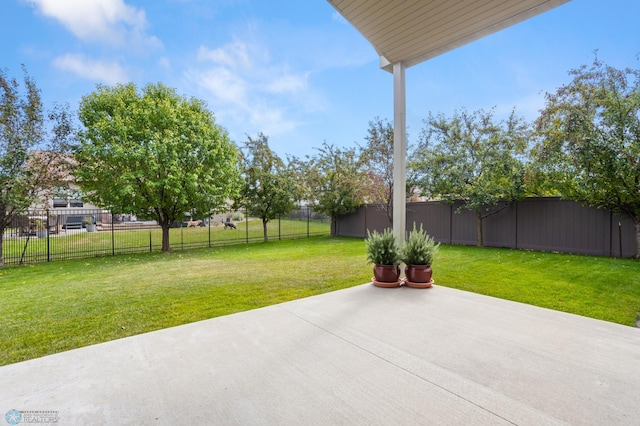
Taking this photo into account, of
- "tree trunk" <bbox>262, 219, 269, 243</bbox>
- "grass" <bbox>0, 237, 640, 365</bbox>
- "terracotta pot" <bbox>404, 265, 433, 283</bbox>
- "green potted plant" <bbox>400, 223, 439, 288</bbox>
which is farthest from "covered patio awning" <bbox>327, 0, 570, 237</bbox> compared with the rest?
"tree trunk" <bbox>262, 219, 269, 243</bbox>

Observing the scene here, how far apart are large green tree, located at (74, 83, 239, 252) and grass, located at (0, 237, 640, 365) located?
2281mm

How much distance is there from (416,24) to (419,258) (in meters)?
2.95

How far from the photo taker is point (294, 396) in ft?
5.98

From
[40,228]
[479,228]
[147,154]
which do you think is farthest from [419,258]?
[40,228]

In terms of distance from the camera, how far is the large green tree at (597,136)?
244 inches

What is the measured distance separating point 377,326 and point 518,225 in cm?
791

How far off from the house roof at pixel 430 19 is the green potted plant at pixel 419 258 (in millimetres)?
2545

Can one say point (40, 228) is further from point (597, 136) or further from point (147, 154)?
point (597, 136)

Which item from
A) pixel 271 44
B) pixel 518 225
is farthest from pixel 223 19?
pixel 518 225

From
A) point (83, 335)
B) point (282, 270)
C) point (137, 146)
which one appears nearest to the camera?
point (83, 335)

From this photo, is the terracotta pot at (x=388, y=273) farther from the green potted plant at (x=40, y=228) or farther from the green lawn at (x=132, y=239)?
the green potted plant at (x=40, y=228)

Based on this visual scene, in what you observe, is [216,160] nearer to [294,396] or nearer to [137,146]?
[137,146]

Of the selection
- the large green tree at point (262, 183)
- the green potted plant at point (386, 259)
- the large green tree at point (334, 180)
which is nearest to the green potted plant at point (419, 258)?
the green potted plant at point (386, 259)

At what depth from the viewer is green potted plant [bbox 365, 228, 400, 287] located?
14.5ft
